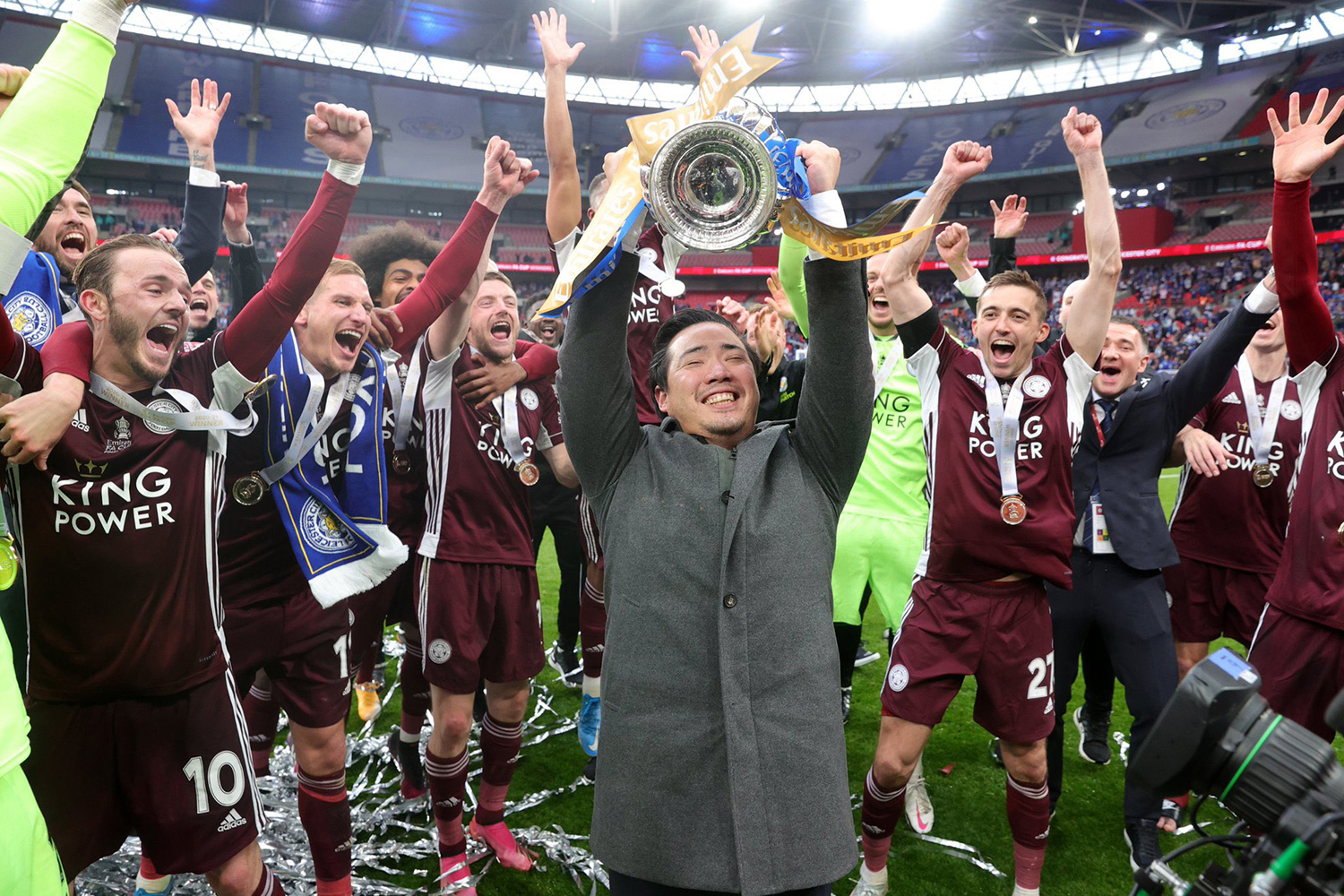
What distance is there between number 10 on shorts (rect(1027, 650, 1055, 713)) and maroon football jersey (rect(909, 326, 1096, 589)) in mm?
299

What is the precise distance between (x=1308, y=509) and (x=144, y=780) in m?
3.94

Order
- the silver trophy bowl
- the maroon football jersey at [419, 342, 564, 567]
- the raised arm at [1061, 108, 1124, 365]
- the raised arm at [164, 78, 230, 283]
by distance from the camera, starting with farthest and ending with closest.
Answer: the maroon football jersey at [419, 342, 564, 567], the raised arm at [1061, 108, 1124, 365], the raised arm at [164, 78, 230, 283], the silver trophy bowl

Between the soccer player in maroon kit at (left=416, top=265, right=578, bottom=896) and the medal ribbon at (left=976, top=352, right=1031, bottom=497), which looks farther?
the soccer player in maroon kit at (left=416, top=265, right=578, bottom=896)

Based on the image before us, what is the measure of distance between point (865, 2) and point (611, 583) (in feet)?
101

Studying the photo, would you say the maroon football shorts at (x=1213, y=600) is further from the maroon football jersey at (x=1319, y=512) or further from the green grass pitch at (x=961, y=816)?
the maroon football jersey at (x=1319, y=512)

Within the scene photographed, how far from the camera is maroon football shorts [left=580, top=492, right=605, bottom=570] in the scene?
4.61 meters

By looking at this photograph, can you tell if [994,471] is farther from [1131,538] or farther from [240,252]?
[240,252]

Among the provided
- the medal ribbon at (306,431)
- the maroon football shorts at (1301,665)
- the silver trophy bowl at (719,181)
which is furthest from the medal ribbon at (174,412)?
the maroon football shorts at (1301,665)

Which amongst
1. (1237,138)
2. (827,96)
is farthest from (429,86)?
(1237,138)

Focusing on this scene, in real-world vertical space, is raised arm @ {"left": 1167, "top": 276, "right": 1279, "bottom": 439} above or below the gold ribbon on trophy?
below

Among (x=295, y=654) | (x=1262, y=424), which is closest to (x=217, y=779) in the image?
(x=295, y=654)

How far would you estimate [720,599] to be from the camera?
5.89 ft

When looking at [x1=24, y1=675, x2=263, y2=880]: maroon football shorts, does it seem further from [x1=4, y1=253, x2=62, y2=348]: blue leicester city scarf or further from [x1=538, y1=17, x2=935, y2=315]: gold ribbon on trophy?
[x1=538, y1=17, x2=935, y2=315]: gold ribbon on trophy

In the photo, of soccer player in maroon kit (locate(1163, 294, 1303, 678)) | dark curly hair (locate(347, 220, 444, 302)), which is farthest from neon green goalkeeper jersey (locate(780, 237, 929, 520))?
dark curly hair (locate(347, 220, 444, 302))
